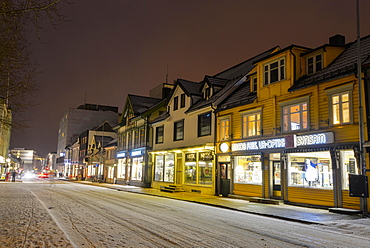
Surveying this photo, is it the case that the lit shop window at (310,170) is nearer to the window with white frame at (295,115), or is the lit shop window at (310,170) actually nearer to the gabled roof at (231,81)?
the window with white frame at (295,115)

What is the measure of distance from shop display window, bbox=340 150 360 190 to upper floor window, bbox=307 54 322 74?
17.7 feet

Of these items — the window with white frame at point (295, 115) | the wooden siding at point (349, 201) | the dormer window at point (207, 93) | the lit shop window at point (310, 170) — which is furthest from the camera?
the dormer window at point (207, 93)

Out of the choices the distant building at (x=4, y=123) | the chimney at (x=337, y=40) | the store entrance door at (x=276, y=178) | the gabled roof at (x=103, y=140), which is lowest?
the store entrance door at (x=276, y=178)

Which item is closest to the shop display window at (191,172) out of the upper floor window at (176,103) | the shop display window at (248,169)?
the shop display window at (248,169)

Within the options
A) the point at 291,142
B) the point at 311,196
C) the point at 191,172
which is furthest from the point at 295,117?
the point at 191,172

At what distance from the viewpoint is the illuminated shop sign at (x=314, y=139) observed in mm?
16719

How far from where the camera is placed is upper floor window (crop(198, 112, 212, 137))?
26.8 meters

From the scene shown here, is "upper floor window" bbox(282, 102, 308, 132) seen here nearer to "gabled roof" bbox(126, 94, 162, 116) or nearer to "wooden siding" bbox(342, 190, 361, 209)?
"wooden siding" bbox(342, 190, 361, 209)

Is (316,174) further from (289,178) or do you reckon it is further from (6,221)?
(6,221)

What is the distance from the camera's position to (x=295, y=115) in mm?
19141

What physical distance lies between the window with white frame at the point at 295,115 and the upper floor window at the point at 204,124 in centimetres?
788

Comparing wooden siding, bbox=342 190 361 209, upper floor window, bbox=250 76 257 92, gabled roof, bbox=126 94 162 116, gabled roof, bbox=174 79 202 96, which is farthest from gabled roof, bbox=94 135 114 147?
wooden siding, bbox=342 190 361 209

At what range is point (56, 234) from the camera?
8.98m

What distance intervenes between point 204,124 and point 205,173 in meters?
3.96
